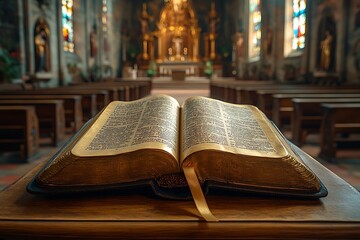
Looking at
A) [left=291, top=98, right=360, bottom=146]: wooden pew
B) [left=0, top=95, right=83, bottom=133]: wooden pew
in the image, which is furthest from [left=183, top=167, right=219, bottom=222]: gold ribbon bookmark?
[left=0, top=95, right=83, bottom=133]: wooden pew

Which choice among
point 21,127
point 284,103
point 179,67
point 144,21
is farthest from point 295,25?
point 144,21

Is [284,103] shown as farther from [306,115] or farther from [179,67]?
[179,67]

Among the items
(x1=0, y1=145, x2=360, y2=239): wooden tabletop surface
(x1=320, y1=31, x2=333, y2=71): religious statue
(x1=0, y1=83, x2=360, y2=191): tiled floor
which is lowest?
(x1=0, y1=83, x2=360, y2=191): tiled floor

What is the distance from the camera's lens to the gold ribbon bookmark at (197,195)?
86 cm

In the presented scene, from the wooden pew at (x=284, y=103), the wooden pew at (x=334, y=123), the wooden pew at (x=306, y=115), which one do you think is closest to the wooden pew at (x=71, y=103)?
the wooden pew at (x=284, y=103)

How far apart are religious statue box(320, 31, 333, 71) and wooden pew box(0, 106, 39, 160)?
350 inches

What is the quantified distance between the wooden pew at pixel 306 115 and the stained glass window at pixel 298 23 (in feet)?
29.5

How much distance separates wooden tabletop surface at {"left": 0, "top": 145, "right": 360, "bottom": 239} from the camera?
846 mm

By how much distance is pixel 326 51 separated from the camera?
1115 cm

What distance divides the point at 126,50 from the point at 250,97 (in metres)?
19.5

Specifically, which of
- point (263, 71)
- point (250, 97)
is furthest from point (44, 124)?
point (263, 71)

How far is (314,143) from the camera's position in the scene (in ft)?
19.2

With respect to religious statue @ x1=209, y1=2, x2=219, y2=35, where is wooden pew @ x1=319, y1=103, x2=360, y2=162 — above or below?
below

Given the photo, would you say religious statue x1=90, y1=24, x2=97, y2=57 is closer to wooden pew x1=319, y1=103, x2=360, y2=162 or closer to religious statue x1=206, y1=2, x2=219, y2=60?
religious statue x1=206, y1=2, x2=219, y2=60
